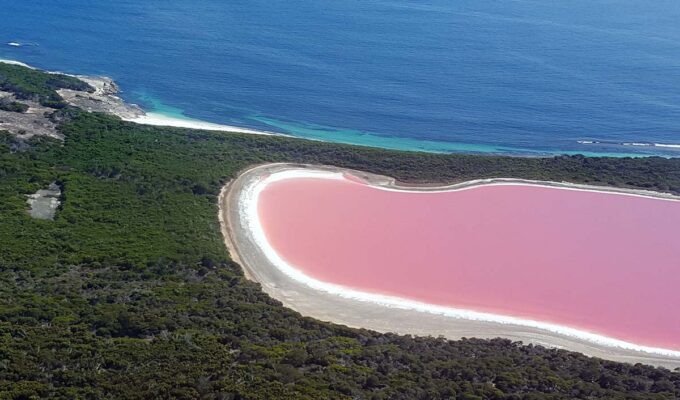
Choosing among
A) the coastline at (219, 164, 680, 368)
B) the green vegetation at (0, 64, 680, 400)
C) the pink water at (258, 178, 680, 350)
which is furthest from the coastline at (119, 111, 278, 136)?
the coastline at (219, 164, 680, 368)

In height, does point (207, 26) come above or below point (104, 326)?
above

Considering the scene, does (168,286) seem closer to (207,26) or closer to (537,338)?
(537,338)

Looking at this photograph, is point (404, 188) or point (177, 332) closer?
point (177, 332)

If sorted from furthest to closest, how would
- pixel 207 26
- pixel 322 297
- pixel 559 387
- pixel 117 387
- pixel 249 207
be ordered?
pixel 207 26 → pixel 249 207 → pixel 322 297 → pixel 559 387 → pixel 117 387

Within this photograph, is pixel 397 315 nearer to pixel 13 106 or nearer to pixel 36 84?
pixel 13 106

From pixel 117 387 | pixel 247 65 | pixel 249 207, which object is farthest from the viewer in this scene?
pixel 247 65

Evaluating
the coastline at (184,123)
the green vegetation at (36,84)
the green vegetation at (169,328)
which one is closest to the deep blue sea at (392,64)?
the coastline at (184,123)

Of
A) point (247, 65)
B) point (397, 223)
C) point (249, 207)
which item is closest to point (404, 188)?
point (397, 223)
